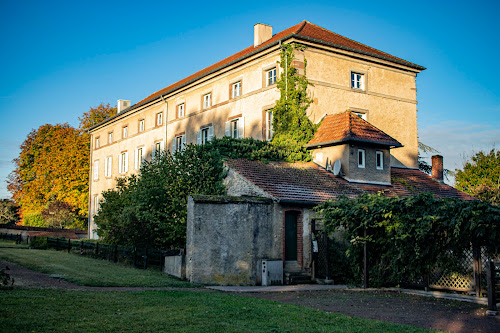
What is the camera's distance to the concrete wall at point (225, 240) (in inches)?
622

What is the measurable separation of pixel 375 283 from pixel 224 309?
6.81m

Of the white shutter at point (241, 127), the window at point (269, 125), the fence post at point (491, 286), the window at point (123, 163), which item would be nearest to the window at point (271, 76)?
the window at point (269, 125)

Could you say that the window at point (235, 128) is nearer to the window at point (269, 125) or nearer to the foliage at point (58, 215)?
the window at point (269, 125)

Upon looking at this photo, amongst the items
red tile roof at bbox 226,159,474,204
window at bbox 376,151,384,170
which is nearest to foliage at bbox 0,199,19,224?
red tile roof at bbox 226,159,474,204

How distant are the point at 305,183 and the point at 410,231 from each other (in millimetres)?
7249

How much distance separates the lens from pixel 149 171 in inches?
862

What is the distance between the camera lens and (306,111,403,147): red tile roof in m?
22.3

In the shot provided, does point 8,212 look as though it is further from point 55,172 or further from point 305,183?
point 305,183

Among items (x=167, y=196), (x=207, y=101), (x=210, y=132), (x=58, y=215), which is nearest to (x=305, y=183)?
(x=167, y=196)

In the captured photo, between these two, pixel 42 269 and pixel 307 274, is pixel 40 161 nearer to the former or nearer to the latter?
pixel 42 269

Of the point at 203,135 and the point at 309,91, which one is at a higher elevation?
the point at 309,91

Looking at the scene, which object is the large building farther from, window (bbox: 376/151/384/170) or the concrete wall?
the concrete wall

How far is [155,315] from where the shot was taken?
9008mm

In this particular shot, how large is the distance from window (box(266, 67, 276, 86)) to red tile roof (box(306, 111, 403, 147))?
3551 millimetres
